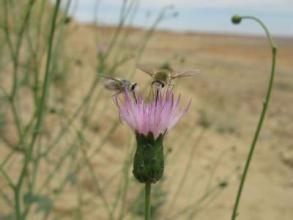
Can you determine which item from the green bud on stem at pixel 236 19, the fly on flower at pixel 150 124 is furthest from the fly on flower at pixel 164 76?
the green bud on stem at pixel 236 19

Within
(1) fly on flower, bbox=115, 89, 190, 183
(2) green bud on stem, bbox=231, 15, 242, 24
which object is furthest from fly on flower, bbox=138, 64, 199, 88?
(2) green bud on stem, bbox=231, 15, 242, 24

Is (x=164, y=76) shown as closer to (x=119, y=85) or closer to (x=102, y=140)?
(x=119, y=85)

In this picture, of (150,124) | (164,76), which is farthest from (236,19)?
(150,124)

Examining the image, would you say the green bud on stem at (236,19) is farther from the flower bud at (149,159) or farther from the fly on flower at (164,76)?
the flower bud at (149,159)

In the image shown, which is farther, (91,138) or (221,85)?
(221,85)

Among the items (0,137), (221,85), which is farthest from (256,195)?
(221,85)

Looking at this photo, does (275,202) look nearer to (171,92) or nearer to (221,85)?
(171,92)
